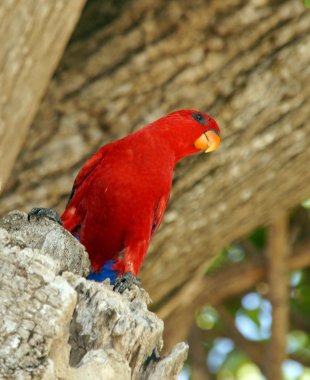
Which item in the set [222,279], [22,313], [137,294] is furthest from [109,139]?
[22,313]

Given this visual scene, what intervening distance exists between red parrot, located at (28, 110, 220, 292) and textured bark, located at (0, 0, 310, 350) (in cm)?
47

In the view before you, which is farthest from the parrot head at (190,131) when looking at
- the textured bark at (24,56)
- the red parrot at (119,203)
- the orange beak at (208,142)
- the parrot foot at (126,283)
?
the parrot foot at (126,283)

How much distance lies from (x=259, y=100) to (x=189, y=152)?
459mm

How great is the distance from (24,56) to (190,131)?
0.72 meters

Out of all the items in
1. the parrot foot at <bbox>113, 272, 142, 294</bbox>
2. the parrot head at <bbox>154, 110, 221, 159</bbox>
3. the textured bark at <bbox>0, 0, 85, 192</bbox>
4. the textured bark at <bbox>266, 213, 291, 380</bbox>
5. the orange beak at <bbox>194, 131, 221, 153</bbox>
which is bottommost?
the textured bark at <bbox>266, 213, 291, 380</bbox>

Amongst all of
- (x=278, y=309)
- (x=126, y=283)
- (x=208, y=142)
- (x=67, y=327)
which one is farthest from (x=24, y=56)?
(x=278, y=309)

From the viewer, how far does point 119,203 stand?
10.4 feet

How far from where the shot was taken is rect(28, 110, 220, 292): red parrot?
3.16 metres

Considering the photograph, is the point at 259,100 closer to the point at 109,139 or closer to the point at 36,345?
the point at 109,139

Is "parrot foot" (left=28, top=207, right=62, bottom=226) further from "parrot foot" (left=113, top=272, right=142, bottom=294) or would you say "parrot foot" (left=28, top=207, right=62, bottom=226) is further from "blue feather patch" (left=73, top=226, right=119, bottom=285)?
"blue feather patch" (left=73, top=226, right=119, bottom=285)

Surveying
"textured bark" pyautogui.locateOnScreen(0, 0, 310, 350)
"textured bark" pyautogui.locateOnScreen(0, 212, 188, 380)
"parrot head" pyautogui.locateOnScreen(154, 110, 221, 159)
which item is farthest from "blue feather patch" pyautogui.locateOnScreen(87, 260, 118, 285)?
"textured bark" pyautogui.locateOnScreen(0, 212, 188, 380)

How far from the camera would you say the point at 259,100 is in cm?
377

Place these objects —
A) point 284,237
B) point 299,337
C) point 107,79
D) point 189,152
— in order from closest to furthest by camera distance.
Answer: point 189,152 < point 107,79 < point 284,237 < point 299,337

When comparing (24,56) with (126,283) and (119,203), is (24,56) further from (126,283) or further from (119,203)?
(126,283)
